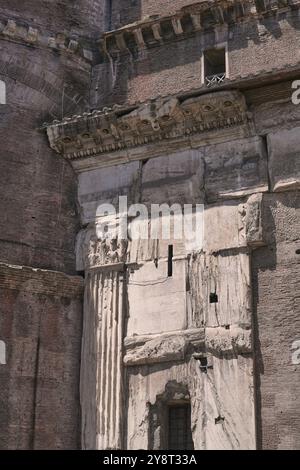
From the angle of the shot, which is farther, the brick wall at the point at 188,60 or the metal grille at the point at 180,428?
the brick wall at the point at 188,60

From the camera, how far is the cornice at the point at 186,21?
16266 millimetres

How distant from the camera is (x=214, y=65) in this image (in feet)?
55.1

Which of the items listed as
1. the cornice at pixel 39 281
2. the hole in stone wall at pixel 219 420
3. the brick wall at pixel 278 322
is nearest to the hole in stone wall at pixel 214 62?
the brick wall at pixel 278 322

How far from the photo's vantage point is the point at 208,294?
14609 millimetres

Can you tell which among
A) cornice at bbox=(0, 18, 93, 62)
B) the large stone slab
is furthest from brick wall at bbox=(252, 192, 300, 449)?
cornice at bbox=(0, 18, 93, 62)

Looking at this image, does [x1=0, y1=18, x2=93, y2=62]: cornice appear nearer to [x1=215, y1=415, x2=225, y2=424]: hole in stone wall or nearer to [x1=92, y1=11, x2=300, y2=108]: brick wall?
[x1=92, y1=11, x2=300, y2=108]: brick wall

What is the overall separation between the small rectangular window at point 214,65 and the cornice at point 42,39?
2.37 metres

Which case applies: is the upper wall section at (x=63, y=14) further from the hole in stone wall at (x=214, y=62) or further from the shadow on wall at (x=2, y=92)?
the hole in stone wall at (x=214, y=62)

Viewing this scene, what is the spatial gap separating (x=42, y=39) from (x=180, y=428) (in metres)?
7.57

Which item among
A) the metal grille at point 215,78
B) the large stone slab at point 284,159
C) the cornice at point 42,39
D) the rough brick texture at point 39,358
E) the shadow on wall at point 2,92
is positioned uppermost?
the cornice at point 42,39

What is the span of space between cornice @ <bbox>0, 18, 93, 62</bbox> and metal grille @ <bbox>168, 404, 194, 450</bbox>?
6983 millimetres

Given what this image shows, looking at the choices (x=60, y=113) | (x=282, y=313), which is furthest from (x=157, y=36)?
(x=282, y=313)
